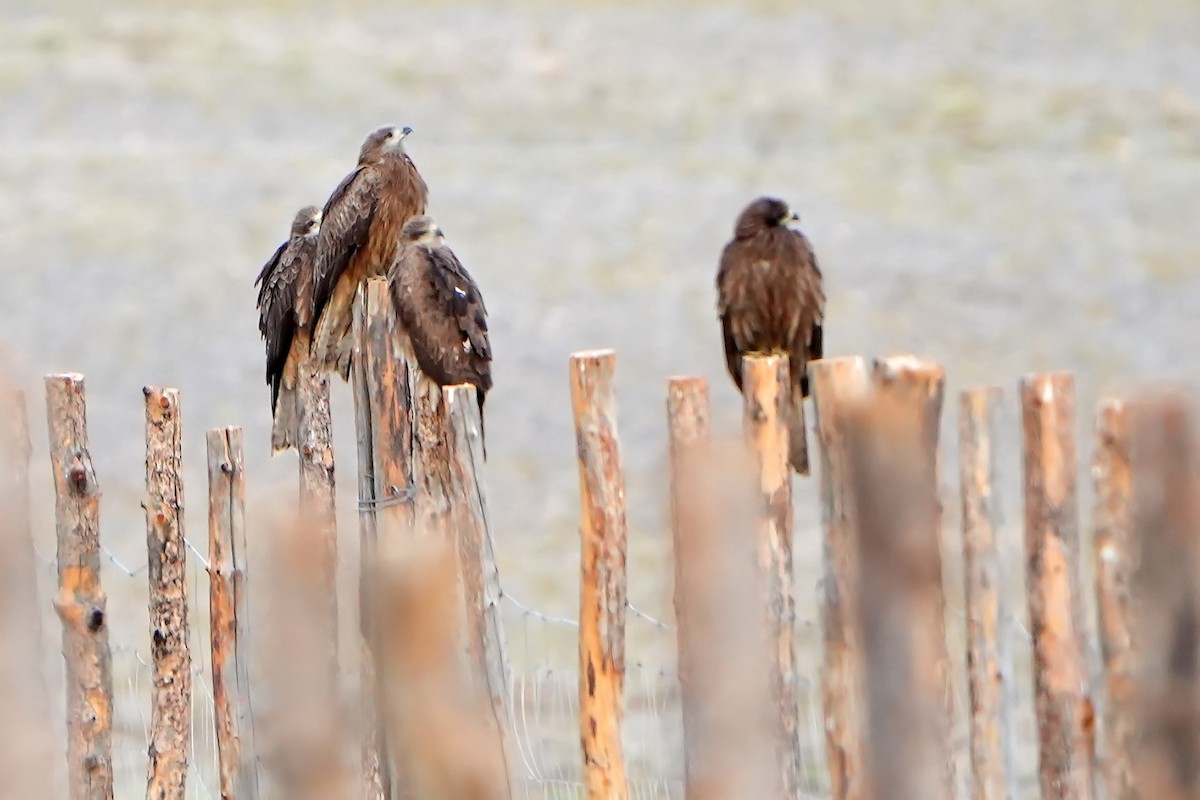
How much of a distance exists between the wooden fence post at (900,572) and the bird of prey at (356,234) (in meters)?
5.62

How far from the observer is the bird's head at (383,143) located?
905 cm

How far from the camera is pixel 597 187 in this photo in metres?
24.9

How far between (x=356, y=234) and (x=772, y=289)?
2.22 m

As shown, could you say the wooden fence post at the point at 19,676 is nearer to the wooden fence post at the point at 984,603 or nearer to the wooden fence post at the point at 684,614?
the wooden fence post at the point at 684,614

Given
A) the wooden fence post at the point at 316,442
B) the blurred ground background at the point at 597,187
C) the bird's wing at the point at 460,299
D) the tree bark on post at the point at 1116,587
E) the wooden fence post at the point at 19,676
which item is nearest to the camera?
the tree bark on post at the point at 1116,587

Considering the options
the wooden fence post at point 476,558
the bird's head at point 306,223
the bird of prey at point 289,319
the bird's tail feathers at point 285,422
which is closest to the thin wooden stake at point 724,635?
the wooden fence post at point 476,558

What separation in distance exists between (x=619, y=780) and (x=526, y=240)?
1871 cm

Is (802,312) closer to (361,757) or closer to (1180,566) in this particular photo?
(361,757)

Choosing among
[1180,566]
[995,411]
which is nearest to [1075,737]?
[995,411]

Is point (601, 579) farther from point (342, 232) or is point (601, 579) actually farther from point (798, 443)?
point (342, 232)

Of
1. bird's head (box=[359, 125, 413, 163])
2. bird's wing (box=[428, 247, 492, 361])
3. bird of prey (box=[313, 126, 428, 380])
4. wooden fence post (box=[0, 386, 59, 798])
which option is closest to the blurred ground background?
bird of prey (box=[313, 126, 428, 380])

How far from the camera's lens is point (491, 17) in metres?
31.4

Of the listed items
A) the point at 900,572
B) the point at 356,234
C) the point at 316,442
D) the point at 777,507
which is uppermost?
the point at 356,234

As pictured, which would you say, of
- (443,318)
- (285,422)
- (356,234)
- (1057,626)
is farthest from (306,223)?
(1057,626)
